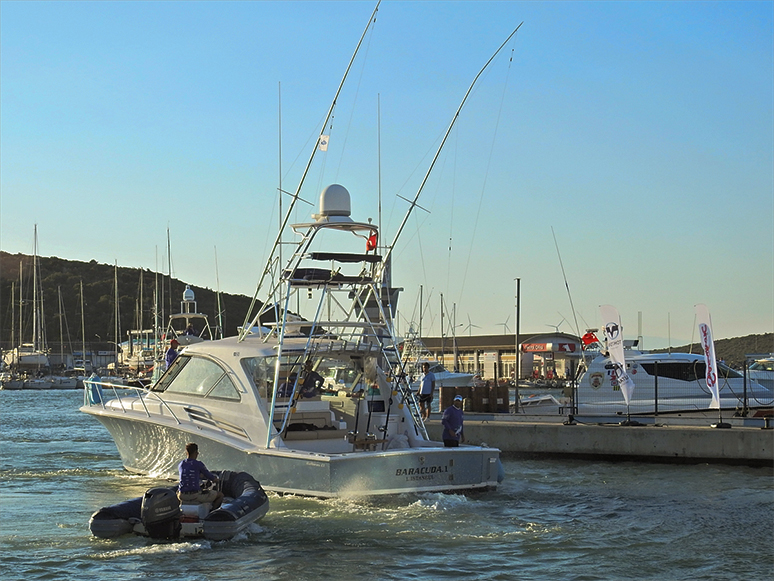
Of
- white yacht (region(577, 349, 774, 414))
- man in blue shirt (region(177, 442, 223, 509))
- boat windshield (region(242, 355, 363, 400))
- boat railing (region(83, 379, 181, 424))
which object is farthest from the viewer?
white yacht (region(577, 349, 774, 414))

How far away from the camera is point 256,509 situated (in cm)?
1386

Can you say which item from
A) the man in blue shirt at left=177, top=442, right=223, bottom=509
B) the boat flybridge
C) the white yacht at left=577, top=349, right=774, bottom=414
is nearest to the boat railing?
the boat flybridge

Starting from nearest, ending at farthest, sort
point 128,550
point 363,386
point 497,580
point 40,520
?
point 497,580 < point 128,550 < point 40,520 < point 363,386

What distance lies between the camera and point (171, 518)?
1339 cm

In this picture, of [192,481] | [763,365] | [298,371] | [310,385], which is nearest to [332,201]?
[298,371]

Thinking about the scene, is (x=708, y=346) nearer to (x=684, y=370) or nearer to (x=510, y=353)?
(x=684, y=370)

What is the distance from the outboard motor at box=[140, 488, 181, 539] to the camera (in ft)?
43.7

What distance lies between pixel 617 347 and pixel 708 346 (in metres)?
2.26

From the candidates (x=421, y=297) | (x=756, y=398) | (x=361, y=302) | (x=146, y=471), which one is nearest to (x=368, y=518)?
(x=361, y=302)

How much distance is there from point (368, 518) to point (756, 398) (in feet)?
55.9

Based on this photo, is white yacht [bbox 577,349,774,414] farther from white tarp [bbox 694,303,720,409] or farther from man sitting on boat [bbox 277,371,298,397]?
man sitting on boat [bbox 277,371,298,397]

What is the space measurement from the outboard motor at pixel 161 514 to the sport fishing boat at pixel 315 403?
8.51ft

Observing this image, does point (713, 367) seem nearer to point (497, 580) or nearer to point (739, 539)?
point (739, 539)

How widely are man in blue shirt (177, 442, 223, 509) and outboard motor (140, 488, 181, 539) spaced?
20cm
